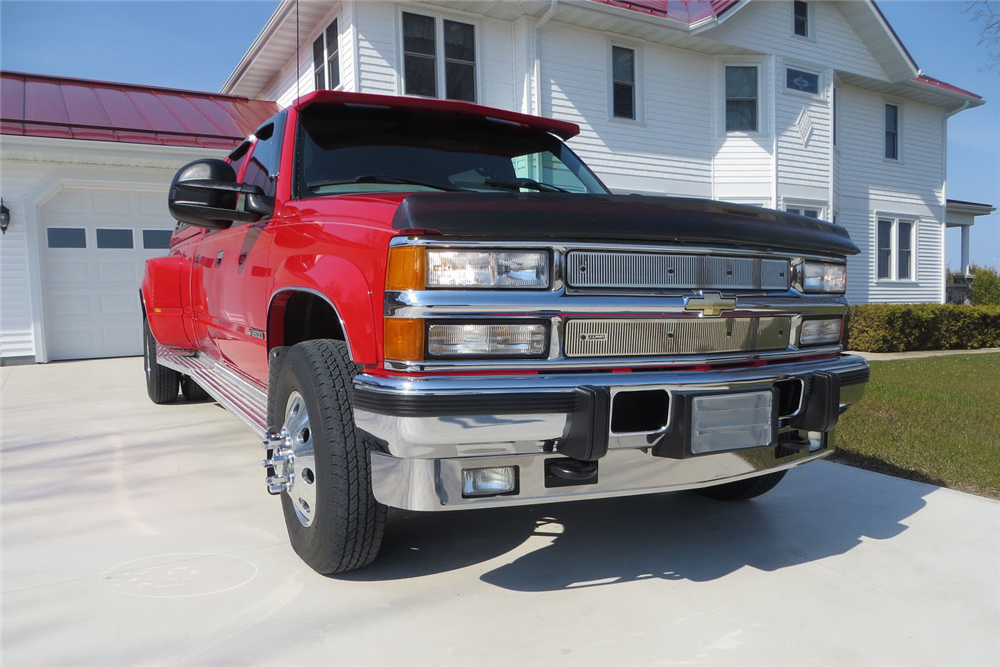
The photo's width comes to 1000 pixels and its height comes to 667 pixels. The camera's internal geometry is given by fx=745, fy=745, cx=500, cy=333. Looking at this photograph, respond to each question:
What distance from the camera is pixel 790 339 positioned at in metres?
2.84

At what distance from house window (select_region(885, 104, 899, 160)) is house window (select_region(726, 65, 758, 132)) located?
15.3ft

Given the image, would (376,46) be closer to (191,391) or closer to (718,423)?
(191,391)

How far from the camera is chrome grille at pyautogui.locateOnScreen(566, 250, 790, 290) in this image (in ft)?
7.68

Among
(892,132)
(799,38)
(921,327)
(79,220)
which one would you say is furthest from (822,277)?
(892,132)

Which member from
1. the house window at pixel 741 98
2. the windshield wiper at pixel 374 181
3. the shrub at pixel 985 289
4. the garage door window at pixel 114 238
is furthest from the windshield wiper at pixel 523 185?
the shrub at pixel 985 289

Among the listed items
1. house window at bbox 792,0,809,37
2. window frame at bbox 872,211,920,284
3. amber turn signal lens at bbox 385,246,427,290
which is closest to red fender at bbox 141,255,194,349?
amber turn signal lens at bbox 385,246,427,290

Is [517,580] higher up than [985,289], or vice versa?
[985,289]

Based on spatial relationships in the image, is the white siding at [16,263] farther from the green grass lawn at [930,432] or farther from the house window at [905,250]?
the house window at [905,250]

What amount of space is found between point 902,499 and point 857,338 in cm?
970

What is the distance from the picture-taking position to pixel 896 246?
55.5 feet

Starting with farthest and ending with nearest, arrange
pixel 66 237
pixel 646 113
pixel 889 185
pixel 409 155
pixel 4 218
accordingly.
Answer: pixel 889 185
pixel 646 113
pixel 66 237
pixel 4 218
pixel 409 155

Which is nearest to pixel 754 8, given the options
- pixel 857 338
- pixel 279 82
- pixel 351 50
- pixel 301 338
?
pixel 857 338

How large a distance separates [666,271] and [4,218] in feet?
34.1

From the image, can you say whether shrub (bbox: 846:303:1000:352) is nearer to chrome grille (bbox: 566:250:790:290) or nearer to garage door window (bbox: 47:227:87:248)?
chrome grille (bbox: 566:250:790:290)
